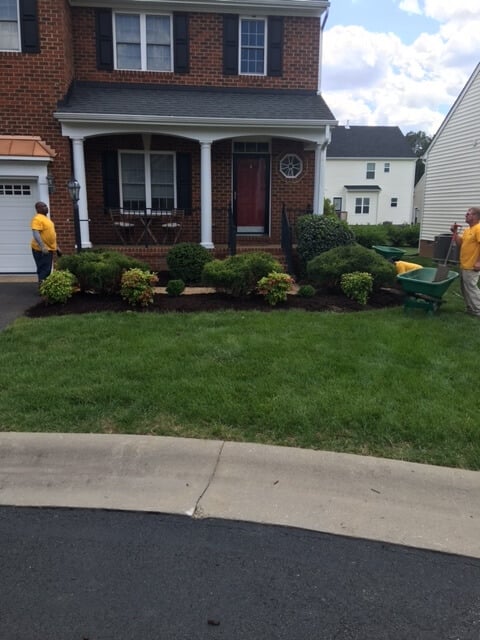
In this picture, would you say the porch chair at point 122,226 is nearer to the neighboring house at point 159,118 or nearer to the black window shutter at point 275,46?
the neighboring house at point 159,118

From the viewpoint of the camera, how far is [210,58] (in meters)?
13.0

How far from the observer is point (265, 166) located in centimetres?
1345

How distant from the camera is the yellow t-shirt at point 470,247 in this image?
783 cm

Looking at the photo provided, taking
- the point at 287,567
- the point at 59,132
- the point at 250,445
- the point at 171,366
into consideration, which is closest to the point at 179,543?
the point at 287,567

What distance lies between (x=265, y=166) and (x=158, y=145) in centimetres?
275

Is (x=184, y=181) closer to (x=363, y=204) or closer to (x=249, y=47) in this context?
(x=249, y=47)

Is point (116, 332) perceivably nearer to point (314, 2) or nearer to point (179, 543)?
point (179, 543)

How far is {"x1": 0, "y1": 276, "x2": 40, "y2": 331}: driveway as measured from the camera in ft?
26.3

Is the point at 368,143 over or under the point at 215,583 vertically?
over

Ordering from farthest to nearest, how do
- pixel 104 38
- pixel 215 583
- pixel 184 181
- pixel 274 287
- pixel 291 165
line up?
1. pixel 291 165
2. pixel 184 181
3. pixel 104 38
4. pixel 274 287
5. pixel 215 583

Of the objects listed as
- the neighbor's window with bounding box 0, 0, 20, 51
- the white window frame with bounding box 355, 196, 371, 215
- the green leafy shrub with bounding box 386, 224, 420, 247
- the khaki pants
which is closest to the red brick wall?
the neighbor's window with bounding box 0, 0, 20, 51

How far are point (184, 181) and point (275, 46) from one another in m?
4.07

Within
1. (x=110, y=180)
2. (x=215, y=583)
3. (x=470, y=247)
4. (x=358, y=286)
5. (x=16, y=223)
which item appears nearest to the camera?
(x=215, y=583)

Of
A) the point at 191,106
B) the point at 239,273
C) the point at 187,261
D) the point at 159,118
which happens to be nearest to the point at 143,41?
the point at 191,106
